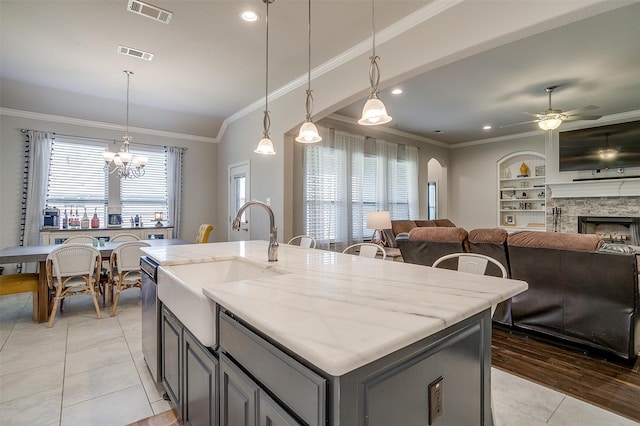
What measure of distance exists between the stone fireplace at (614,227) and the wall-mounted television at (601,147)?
980mm

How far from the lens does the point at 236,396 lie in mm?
1078

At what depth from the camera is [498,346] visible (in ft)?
9.07

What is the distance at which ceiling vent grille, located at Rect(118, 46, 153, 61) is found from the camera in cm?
350

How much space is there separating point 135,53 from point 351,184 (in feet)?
12.5

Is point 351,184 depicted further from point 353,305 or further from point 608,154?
point 353,305

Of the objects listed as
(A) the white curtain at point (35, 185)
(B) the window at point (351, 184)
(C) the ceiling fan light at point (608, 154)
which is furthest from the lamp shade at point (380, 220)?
(A) the white curtain at point (35, 185)

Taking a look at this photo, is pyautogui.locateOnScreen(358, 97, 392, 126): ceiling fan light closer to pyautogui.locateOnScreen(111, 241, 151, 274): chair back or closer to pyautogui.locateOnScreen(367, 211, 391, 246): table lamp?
pyautogui.locateOnScreen(111, 241, 151, 274): chair back

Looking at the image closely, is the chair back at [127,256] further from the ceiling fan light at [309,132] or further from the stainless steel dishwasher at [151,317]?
the ceiling fan light at [309,132]

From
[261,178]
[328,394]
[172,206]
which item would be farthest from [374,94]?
A: [172,206]

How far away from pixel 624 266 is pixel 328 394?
2781 mm

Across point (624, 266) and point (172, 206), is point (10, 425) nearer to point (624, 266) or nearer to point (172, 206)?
point (624, 266)

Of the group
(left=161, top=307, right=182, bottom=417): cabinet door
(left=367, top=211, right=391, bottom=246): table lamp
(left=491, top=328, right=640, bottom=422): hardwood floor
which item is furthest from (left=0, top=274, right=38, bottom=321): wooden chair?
(left=491, top=328, right=640, bottom=422): hardwood floor

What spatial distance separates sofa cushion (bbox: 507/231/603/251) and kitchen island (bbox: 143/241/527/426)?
1.74 metres

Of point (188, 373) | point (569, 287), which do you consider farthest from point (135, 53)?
point (569, 287)
